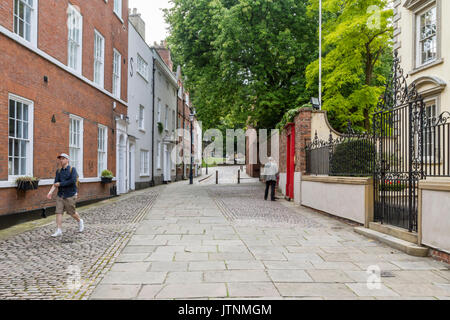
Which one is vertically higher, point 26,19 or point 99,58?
point 99,58

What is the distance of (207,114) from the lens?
22.4 m

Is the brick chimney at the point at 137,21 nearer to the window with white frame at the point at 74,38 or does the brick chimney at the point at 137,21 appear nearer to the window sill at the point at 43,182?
the window with white frame at the point at 74,38

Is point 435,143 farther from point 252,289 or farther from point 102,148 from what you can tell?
point 102,148

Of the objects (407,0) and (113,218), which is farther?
(407,0)

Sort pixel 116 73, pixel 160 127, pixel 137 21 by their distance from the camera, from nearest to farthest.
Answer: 1. pixel 116 73
2. pixel 137 21
3. pixel 160 127

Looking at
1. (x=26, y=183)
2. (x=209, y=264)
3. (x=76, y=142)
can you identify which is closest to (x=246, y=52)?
(x=76, y=142)

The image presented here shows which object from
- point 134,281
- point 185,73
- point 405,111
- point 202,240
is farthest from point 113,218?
point 185,73

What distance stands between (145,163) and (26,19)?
1360 centimetres

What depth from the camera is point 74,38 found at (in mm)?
12516

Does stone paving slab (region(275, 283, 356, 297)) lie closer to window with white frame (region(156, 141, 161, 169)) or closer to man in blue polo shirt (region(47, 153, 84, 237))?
man in blue polo shirt (region(47, 153, 84, 237))

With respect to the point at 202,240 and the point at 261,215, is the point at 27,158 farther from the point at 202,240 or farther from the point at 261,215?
the point at 261,215

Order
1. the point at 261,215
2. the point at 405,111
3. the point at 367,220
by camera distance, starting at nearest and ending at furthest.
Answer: the point at 405,111 → the point at 367,220 → the point at 261,215

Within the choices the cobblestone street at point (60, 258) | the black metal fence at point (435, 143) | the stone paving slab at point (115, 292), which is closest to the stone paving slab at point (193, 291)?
the stone paving slab at point (115, 292)

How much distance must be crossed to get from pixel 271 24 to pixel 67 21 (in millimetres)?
10722
